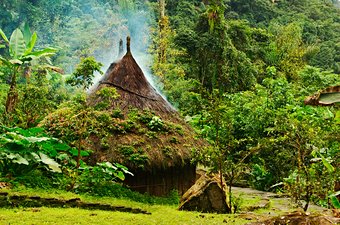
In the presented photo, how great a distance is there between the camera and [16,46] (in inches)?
361

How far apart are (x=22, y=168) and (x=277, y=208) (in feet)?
16.1

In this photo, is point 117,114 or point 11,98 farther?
point 11,98

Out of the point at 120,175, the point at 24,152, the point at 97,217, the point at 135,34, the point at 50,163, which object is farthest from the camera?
the point at 135,34

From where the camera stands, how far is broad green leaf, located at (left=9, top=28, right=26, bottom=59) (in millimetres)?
9062

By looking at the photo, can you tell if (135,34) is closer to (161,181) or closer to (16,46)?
(16,46)

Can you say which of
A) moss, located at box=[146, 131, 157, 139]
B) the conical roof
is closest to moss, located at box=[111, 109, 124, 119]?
the conical roof

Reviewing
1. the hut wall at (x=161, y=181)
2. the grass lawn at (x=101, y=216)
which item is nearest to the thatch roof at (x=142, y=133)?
the hut wall at (x=161, y=181)

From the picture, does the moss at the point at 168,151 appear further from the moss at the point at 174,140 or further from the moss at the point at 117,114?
the moss at the point at 117,114

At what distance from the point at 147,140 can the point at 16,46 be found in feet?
12.3

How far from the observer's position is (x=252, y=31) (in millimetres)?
21016

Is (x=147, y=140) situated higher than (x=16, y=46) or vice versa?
(x=16, y=46)

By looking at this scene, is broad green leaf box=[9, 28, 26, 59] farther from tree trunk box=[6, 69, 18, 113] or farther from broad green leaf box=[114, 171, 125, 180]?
broad green leaf box=[114, 171, 125, 180]

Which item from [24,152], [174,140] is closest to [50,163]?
[24,152]

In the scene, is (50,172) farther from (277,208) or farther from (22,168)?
(277,208)
